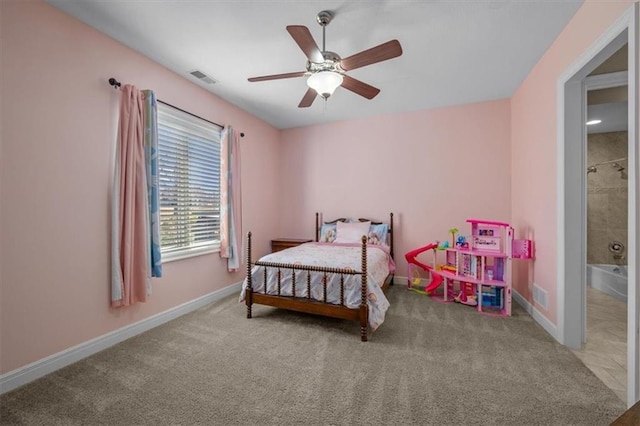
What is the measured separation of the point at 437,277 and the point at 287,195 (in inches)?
113

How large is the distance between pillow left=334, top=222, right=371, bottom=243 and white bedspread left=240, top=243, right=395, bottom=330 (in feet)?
1.99

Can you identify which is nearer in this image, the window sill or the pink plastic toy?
the window sill

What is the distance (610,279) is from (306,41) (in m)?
4.92

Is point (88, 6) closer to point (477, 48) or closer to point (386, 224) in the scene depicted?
point (477, 48)

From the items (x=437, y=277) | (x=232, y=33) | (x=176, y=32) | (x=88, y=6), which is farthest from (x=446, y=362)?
(x=88, y=6)

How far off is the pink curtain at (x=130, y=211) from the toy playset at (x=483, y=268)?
11.2ft

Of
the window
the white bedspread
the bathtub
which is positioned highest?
the window

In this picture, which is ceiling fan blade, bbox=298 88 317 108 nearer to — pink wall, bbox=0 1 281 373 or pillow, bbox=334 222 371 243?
pink wall, bbox=0 1 281 373

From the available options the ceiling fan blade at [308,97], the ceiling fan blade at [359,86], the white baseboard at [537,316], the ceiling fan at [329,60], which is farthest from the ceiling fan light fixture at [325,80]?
the white baseboard at [537,316]

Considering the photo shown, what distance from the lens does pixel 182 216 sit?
3.09 metres

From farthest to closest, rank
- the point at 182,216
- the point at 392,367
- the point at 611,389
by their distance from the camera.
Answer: the point at 182,216 < the point at 392,367 < the point at 611,389

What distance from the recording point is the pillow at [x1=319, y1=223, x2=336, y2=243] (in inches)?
167

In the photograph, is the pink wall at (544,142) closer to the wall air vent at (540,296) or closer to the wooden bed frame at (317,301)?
the wall air vent at (540,296)

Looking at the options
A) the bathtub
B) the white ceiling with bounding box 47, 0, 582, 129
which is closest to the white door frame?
the white ceiling with bounding box 47, 0, 582, 129
